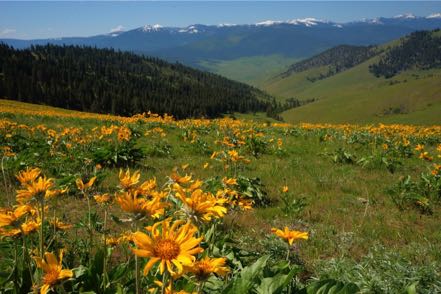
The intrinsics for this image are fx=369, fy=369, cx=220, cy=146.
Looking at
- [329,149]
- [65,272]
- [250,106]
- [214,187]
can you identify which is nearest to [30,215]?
[65,272]

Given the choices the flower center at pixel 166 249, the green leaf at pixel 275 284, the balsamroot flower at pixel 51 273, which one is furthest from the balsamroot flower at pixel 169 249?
the green leaf at pixel 275 284

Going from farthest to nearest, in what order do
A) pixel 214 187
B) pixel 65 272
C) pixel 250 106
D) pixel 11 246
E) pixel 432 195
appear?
1. pixel 250 106
2. pixel 432 195
3. pixel 214 187
4. pixel 11 246
5. pixel 65 272

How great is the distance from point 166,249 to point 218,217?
33.0 inches

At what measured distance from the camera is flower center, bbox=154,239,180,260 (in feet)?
5.42

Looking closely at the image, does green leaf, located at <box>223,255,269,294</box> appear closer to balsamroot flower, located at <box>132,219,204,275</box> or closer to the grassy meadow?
the grassy meadow

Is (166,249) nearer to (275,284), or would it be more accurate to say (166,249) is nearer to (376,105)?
(275,284)

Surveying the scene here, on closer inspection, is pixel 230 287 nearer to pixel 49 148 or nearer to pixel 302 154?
pixel 49 148

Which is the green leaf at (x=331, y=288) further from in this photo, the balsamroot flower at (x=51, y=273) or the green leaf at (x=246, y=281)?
the balsamroot flower at (x=51, y=273)

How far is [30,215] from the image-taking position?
3.07 metres

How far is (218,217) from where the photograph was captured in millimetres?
2471

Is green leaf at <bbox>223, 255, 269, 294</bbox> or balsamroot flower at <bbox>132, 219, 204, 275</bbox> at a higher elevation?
balsamroot flower at <bbox>132, 219, 204, 275</bbox>

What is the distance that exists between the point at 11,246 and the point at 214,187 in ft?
9.50

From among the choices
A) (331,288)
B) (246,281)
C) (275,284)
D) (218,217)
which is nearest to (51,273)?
(218,217)

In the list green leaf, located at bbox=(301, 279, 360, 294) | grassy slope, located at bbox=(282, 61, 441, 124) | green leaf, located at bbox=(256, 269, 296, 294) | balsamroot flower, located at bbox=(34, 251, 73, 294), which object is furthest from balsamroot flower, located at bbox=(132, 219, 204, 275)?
grassy slope, located at bbox=(282, 61, 441, 124)
